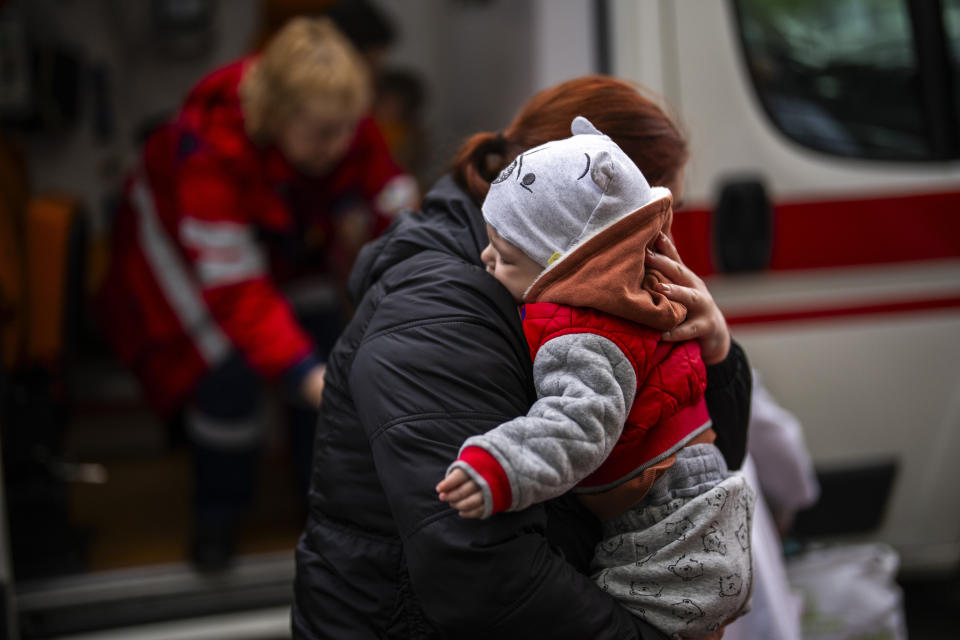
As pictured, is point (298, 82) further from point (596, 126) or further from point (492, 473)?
point (492, 473)

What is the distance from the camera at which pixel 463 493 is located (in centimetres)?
101

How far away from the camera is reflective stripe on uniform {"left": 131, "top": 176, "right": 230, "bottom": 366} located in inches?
108

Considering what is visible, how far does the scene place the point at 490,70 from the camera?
3264 mm

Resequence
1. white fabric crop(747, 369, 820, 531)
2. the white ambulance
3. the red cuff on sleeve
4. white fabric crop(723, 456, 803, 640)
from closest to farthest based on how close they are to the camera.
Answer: the red cuff on sleeve < white fabric crop(723, 456, 803, 640) < white fabric crop(747, 369, 820, 531) < the white ambulance

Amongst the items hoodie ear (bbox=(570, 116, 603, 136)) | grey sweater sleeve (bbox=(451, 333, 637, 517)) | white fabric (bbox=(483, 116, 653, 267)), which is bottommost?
grey sweater sleeve (bbox=(451, 333, 637, 517))

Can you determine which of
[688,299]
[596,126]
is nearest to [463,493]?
[688,299]

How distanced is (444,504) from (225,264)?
5.01 feet

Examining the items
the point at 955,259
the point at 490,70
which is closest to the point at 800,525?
the point at 955,259

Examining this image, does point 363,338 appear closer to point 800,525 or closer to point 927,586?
point 800,525

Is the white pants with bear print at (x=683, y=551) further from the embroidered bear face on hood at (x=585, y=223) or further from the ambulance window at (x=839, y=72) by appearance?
the ambulance window at (x=839, y=72)

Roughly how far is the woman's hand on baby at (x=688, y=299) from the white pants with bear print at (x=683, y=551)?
150 millimetres

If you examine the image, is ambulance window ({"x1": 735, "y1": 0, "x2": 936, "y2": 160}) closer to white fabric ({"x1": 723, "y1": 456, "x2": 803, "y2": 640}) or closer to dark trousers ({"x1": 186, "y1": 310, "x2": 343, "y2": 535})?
white fabric ({"x1": 723, "y1": 456, "x2": 803, "y2": 640})

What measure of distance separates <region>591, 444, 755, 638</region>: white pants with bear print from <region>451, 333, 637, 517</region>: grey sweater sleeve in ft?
0.56

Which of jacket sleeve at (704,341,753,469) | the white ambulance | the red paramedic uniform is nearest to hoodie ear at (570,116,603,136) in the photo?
jacket sleeve at (704,341,753,469)
